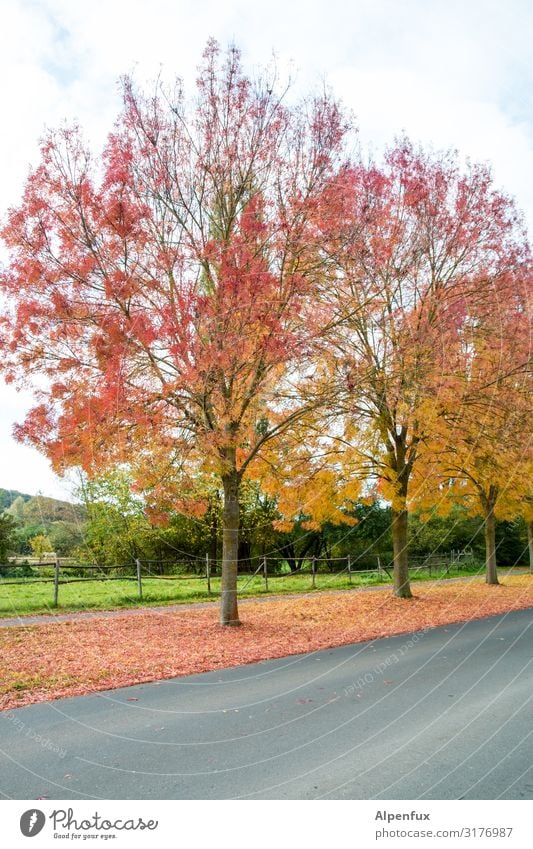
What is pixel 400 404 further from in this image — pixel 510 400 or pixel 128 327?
pixel 128 327

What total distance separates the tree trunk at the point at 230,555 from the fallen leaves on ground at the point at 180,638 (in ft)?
1.12

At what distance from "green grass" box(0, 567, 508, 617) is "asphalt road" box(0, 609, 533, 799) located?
7.18 metres

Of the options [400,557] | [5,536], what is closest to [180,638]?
[400,557]

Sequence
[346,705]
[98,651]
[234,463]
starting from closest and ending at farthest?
[346,705]
[98,651]
[234,463]

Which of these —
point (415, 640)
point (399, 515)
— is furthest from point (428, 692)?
point (399, 515)

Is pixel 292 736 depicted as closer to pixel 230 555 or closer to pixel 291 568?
pixel 230 555

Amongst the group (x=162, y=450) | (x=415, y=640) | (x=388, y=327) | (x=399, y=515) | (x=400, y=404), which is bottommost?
(x=415, y=640)

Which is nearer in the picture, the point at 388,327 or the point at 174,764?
the point at 174,764

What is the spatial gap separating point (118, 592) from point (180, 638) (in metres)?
7.50

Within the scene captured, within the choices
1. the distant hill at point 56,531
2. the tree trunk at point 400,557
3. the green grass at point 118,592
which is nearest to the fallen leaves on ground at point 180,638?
the tree trunk at point 400,557

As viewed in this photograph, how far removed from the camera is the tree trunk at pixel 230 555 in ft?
38.5

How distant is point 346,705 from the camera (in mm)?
6551

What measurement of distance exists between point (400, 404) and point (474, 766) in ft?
30.8

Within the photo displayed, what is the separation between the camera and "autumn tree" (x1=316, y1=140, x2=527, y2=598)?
41.9 feet
